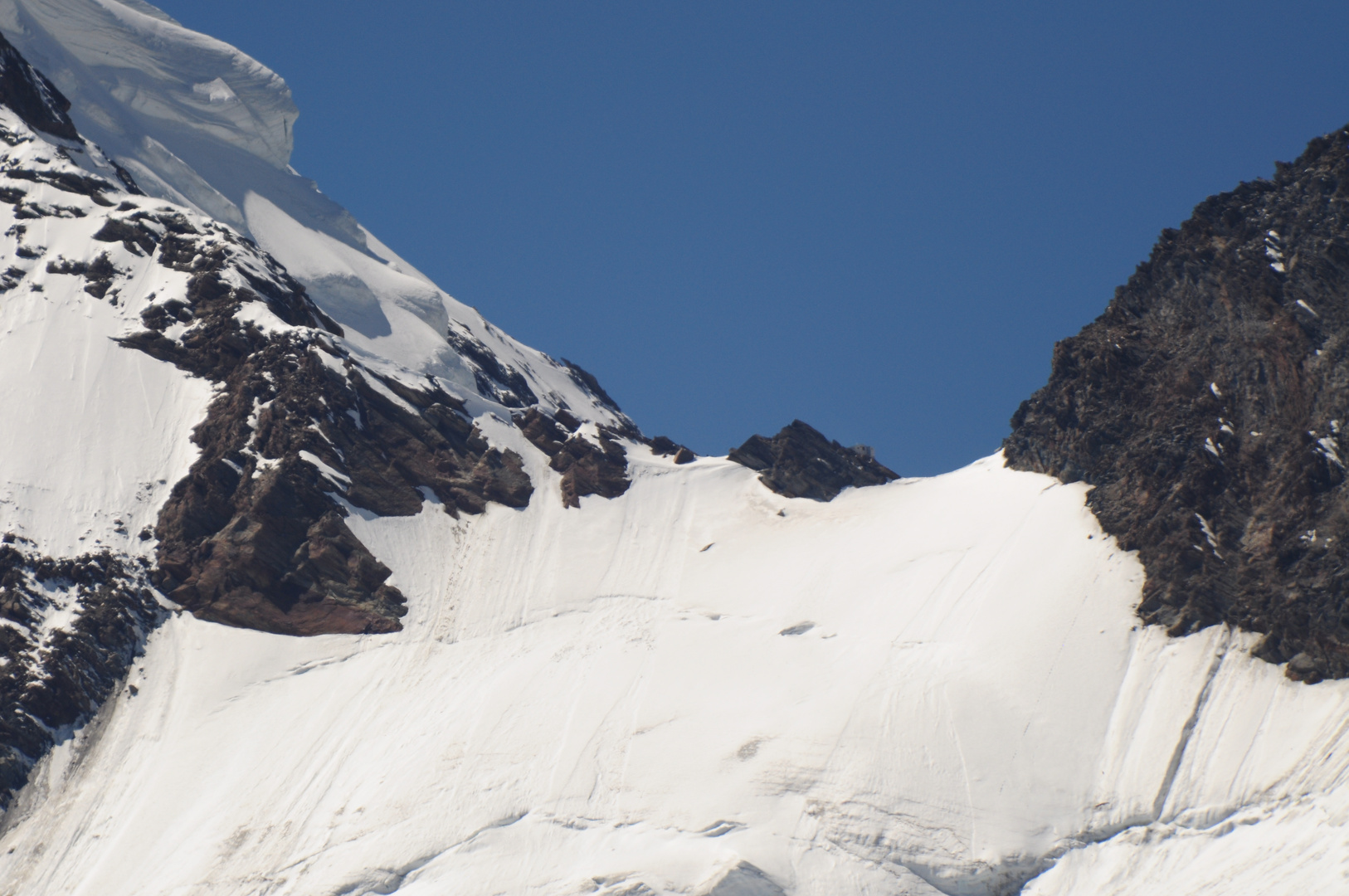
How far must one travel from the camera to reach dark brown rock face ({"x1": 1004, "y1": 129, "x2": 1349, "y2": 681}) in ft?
162

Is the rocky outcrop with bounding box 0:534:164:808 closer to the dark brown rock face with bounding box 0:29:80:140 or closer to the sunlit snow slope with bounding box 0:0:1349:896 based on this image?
the sunlit snow slope with bounding box 0:0:1349:896

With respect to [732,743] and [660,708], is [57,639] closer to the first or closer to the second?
[660,708]

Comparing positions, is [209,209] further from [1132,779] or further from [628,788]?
[1132,779]

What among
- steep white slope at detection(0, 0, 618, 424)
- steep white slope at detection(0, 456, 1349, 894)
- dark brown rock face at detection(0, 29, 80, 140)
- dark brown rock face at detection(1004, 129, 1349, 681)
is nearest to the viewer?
steep white slope at detection(0, 456, 1349, 894)

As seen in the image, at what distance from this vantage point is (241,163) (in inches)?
4412

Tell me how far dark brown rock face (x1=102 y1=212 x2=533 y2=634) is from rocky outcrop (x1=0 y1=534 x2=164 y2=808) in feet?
8.78

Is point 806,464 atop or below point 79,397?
atop

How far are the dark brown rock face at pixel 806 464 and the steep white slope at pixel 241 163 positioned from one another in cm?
2302

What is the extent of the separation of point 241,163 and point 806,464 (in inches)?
2462

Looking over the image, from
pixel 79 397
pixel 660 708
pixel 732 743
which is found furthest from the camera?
pixel 79 397

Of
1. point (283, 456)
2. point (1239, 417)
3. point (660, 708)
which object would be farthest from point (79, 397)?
point (1239, 417)

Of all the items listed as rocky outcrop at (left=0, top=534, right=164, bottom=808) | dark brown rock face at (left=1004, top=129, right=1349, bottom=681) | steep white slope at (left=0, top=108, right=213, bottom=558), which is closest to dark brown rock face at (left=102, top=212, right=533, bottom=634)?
steep white slope at (left=0, top=108, right=213, bottom=558)

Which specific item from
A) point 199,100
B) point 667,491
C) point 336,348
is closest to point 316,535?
point 336,348

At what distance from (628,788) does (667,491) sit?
1165 inches
